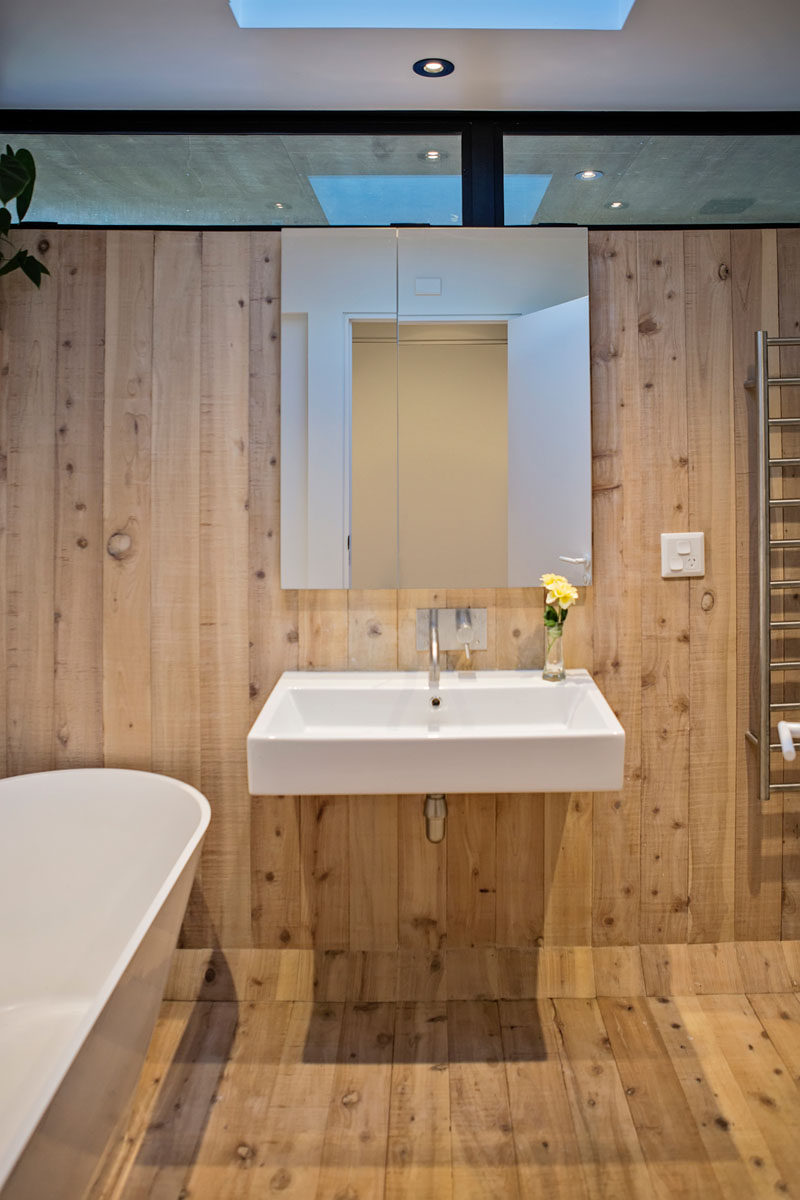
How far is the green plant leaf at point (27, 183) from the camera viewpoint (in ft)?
6.61

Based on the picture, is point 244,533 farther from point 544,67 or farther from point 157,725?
point 544,67

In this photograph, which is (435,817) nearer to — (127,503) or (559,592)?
(559,592)

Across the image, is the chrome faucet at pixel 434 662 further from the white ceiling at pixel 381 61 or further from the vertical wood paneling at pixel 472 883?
the white ceiling at pixel 381 61

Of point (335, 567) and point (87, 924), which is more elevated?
point (335, 567)

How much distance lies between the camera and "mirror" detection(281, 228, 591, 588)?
86.2 inches

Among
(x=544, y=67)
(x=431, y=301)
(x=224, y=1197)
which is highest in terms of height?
(x=544, y=67)

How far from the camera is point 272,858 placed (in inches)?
90.4

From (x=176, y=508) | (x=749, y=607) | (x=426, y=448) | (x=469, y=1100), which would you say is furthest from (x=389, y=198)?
(x=469, y=1100)

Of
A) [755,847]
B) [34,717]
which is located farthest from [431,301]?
[755,847]

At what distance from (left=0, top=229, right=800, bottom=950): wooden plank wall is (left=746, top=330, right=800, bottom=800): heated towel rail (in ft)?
0.34

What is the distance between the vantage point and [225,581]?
7.40ft

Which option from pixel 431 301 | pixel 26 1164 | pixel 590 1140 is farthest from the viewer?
pixel 431 301

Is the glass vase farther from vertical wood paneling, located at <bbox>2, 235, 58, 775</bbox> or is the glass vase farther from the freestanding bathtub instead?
vertical wood paneling, located at <bbox>2, 235, 58, 775</bbox>

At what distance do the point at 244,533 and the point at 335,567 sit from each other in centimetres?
27
